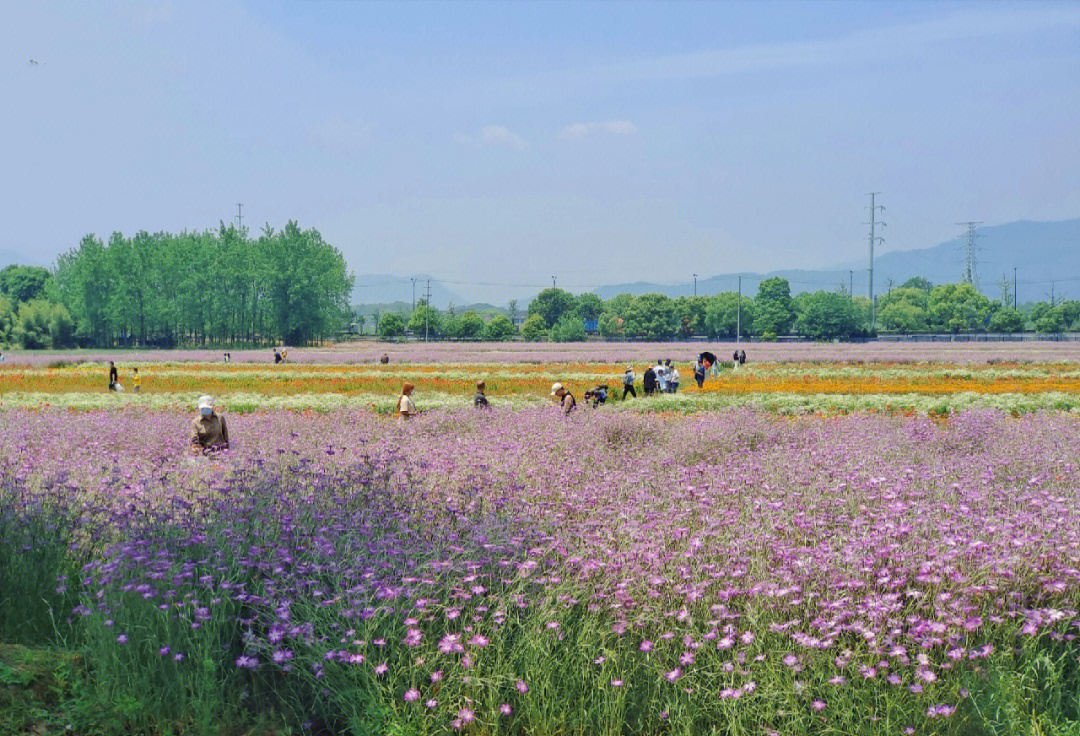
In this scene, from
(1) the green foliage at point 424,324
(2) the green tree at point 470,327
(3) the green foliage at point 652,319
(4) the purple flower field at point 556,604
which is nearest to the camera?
(4) the purple flower field at point 556,604

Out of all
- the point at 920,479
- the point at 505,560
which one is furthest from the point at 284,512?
the point at 920,479

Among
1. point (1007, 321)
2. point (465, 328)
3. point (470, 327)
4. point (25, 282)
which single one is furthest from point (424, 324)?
point (1007, 321)

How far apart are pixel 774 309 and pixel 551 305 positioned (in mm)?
52835

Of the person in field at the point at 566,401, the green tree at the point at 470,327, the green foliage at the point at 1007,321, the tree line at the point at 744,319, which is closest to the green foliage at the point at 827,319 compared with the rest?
the tree line at the point at 744,319

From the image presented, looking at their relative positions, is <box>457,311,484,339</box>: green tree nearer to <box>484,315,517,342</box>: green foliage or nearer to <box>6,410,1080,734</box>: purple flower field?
<box>484,315,517,342</box>: green foliage

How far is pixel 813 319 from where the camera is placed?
146 meters

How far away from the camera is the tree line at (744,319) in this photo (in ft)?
461

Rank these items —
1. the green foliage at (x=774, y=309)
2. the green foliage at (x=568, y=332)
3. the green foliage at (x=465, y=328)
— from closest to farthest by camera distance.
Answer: the green foliage at (x=465, y=328) < the green foliage at (x=568, y=332) < the green foliage at (x=774, y=309)

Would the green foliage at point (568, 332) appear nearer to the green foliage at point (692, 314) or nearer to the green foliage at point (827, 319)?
the green foliage at point (692, 314)

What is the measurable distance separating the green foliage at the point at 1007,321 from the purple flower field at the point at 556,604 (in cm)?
18451

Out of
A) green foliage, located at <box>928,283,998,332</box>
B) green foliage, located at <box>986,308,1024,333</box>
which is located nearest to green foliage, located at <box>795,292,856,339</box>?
green foliage, located at <box>928,283,998,332</box>

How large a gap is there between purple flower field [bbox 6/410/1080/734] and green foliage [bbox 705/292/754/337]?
498 ft

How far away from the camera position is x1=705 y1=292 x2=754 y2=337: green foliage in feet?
536

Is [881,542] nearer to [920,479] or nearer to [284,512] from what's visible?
[920,479]
